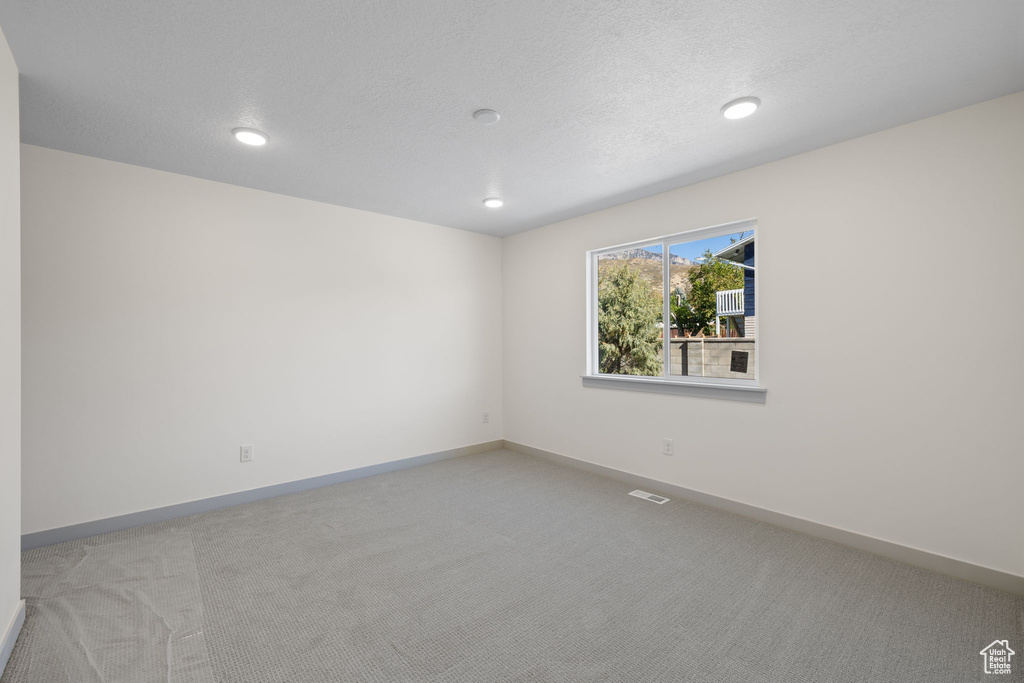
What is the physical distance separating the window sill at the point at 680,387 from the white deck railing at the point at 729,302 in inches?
21.8

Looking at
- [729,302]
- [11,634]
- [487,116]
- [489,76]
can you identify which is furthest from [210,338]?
[729,302]

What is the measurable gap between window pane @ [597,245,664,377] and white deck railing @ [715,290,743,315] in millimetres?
506

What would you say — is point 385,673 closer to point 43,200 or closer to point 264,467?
point 264,467

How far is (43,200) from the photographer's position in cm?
278

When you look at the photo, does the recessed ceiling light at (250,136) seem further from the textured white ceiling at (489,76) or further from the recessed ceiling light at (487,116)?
the recessed ceiling light at (487,116)

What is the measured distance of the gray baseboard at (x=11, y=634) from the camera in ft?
5.58

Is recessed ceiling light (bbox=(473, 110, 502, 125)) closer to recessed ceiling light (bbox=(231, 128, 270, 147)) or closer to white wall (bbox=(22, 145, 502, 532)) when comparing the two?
recessed ceiling light (bbox=(231, 128, 270, 147))

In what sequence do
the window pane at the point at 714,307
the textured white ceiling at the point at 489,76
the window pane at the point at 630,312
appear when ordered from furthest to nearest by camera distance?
the window pane at the point at 630,312
the window pane at the point at 714,307
the textured white ceiling at the point at 489,76

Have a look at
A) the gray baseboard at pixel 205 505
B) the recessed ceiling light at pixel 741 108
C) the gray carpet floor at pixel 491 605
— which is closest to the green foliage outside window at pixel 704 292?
the recessed ceiling light at pixel 741 108

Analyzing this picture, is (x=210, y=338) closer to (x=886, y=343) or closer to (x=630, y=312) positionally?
(x=630, y=312)

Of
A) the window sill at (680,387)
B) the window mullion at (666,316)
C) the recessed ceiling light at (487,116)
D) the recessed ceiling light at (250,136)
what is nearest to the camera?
the recessed ceiling light at (487,116)

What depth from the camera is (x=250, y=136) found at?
261 cm

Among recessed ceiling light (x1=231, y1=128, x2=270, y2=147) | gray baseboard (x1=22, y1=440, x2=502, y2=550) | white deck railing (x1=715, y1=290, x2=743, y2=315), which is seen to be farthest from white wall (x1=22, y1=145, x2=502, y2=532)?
white deck railing (x1=715, y1=290, x2=743, y2=315)

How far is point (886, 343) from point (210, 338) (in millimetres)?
4428
